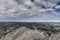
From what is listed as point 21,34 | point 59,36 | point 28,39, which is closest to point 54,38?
point 59,36

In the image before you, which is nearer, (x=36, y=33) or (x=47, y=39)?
(x=47, y=39)

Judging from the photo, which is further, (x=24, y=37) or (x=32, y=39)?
(x=24, y=37)

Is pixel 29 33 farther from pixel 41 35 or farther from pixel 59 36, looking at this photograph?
pixel 59 36

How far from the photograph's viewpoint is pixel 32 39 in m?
83.1

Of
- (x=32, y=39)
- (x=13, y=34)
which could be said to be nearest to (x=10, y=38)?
(x=13, y=34)

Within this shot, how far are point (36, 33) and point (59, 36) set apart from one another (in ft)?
49.3

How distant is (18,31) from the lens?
299 feet

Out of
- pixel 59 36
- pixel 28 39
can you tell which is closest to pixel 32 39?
pixel 28 39

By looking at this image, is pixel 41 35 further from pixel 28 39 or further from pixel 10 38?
pixel 10 38

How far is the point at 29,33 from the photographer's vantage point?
90250mm

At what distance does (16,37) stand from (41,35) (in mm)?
16437

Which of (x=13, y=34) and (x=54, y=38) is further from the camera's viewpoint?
(x=13, y=34)

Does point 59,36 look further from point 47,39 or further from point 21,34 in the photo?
point 21,34

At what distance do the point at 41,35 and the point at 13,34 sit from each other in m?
18.8
